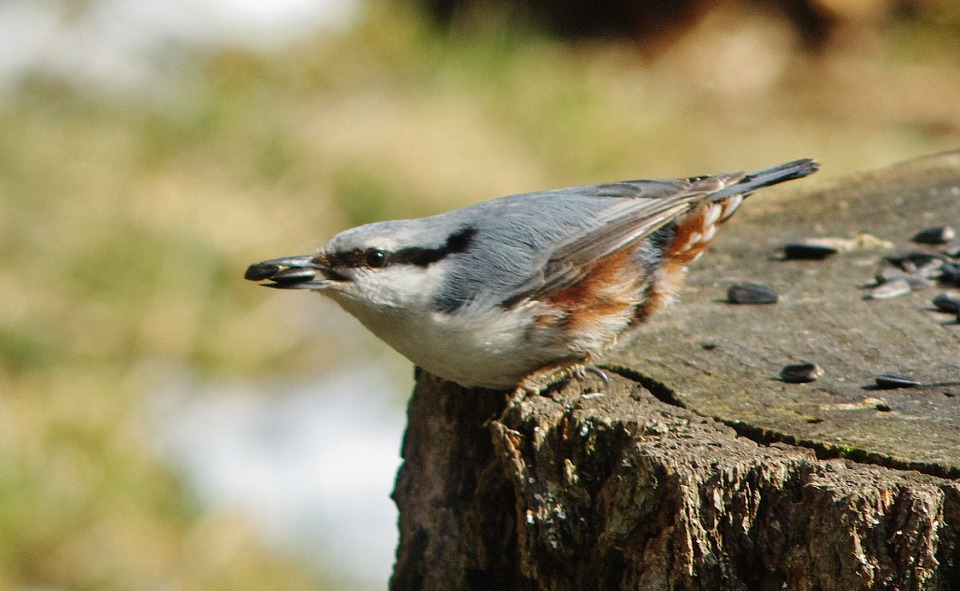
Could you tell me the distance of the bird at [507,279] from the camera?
2693 mm

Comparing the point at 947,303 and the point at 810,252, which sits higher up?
the point at 810,252

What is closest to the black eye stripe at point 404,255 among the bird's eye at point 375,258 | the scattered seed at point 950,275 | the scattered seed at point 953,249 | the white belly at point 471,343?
the bird's eye at point 375,258

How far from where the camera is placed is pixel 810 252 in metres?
3.30

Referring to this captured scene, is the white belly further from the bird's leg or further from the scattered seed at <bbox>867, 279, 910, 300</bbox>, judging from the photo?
the scattered seed at <bbox>867, 279, 910, 300</bbox>

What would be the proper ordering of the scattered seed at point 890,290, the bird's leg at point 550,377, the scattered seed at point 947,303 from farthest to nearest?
1. the scattered seed at point 890,290
2. the scattered seed at point 947,303
3. the bird's leg at point 550,377

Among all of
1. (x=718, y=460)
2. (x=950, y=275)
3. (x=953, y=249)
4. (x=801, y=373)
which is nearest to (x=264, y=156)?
(x=953, y=249)

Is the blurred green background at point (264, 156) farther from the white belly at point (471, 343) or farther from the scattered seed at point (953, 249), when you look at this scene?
the white belly at point (471, 343)

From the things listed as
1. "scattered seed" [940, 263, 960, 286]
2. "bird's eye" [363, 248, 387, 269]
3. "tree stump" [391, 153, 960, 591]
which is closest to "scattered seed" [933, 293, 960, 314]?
"tree stump" [391, 153, 960, 591]

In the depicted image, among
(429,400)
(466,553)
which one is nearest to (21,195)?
(429,400)

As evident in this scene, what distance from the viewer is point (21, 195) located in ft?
19.4

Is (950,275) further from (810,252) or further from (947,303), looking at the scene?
(810,252)

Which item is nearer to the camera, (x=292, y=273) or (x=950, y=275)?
(x=292, y=273)

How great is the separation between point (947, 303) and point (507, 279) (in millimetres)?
1095

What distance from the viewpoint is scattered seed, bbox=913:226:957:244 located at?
3.33 m
